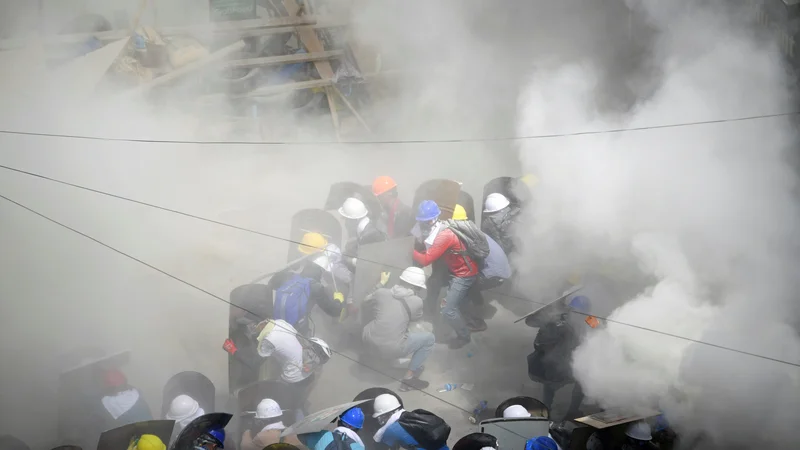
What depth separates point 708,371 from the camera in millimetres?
4520

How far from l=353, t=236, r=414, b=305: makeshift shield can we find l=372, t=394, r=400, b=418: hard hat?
150 cm

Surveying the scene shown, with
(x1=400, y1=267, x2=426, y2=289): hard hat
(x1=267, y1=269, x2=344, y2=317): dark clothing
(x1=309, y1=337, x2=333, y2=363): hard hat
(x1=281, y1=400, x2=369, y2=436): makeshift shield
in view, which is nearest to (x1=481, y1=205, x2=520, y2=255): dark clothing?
(x1=400, y1=267, x2=426, y2=289): hard hat

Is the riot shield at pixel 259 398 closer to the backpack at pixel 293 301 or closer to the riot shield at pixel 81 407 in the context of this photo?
the backpack at pixel 293 301

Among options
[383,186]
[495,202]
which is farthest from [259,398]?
[495,202]

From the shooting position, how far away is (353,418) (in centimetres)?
379

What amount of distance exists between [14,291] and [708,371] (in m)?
5.72

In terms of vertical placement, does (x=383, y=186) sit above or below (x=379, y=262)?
above

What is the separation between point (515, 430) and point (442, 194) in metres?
3.35

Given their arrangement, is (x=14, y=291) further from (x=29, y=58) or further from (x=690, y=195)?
(x=690, y=195)

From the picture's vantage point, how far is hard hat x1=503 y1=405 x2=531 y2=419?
4102 mm

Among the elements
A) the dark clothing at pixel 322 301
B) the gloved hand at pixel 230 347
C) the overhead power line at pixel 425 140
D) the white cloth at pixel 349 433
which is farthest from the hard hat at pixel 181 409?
the overhead power line at pixel 425 140

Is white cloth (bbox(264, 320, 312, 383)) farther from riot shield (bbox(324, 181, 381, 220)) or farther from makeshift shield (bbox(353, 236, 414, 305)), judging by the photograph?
riot shield (bbox(324, 181, 381, 220))

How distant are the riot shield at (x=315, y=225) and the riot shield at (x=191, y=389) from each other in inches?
75.3

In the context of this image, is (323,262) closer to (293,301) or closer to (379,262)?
(379,262)
